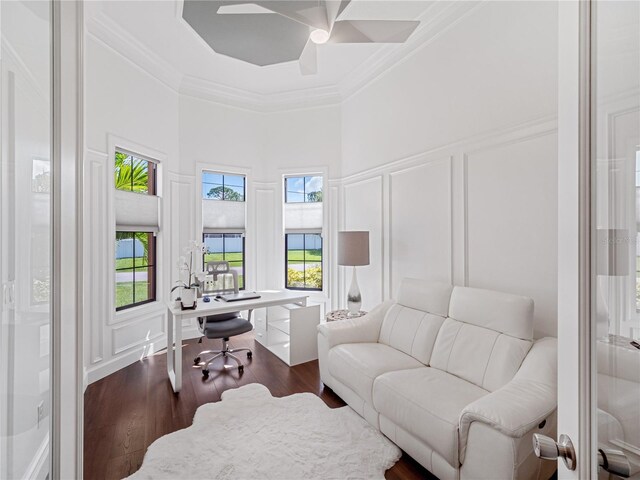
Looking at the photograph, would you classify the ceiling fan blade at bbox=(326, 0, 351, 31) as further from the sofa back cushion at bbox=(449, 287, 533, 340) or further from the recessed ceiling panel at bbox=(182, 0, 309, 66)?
the sofa back cushion at bbox=(449, 287, 533, 340)

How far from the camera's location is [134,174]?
146 inches

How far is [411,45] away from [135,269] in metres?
3.99

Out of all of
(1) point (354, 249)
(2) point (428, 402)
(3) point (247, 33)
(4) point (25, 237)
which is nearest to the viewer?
(4) point (25, 237)

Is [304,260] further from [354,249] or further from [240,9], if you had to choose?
[240,9]

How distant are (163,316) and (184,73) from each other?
3177mm

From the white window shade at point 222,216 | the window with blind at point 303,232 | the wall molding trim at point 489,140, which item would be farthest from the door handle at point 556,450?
the white window shade at point 222,216

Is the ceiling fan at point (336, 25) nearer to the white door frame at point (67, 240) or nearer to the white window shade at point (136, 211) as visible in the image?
the white door frame at point (67, 240)

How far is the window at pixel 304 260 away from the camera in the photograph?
476cm

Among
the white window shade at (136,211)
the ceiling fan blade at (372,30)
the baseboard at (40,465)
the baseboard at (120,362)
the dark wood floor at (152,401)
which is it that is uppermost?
the ceiling fan blade at (372,30)

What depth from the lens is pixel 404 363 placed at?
2416mm

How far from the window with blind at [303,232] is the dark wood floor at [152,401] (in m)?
1.30

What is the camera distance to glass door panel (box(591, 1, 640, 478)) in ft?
1.95

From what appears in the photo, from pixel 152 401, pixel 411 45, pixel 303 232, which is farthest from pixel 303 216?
pixel 152 401

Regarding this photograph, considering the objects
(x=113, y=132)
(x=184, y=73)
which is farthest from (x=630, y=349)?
(x=184, y=73)
